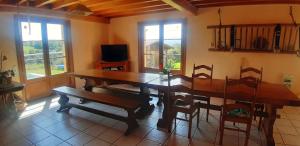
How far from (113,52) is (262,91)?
166 inches

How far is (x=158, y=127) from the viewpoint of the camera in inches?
119

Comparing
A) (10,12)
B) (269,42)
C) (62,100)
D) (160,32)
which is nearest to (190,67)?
(160,32)

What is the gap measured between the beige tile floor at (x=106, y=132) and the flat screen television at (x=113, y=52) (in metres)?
2.41

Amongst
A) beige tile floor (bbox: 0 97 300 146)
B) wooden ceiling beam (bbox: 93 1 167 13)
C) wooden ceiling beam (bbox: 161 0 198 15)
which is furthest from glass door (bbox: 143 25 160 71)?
beige tile floor (bbox: 0 97 300 146)

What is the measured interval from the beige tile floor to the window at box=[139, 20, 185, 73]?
199cm

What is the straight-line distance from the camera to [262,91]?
252 cm

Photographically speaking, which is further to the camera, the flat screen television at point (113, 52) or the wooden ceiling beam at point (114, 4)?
the flat screen television at point (113, 52)

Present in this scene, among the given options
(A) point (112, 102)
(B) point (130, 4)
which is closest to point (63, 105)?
(A) point (112, 102)

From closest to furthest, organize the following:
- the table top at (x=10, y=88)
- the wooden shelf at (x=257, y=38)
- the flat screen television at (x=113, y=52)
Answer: the table top at (x=10, y=88), the wooden shelf at (x=257, y=38), the flat screen television at (x=113, y=52)

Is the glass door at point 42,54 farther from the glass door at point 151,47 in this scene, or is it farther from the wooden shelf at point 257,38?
the wooden shelf at point 257,38

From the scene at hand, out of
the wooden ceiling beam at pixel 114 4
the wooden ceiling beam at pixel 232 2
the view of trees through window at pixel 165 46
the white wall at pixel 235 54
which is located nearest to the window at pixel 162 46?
the view of trees through window at pixel 165 46

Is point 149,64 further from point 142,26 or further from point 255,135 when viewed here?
point 255,135

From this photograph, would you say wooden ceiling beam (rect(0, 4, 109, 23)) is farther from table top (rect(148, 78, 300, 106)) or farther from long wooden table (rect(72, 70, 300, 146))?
table top (rect(148, 78, 300, 106))

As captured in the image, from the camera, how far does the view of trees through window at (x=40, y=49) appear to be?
4.16 m
